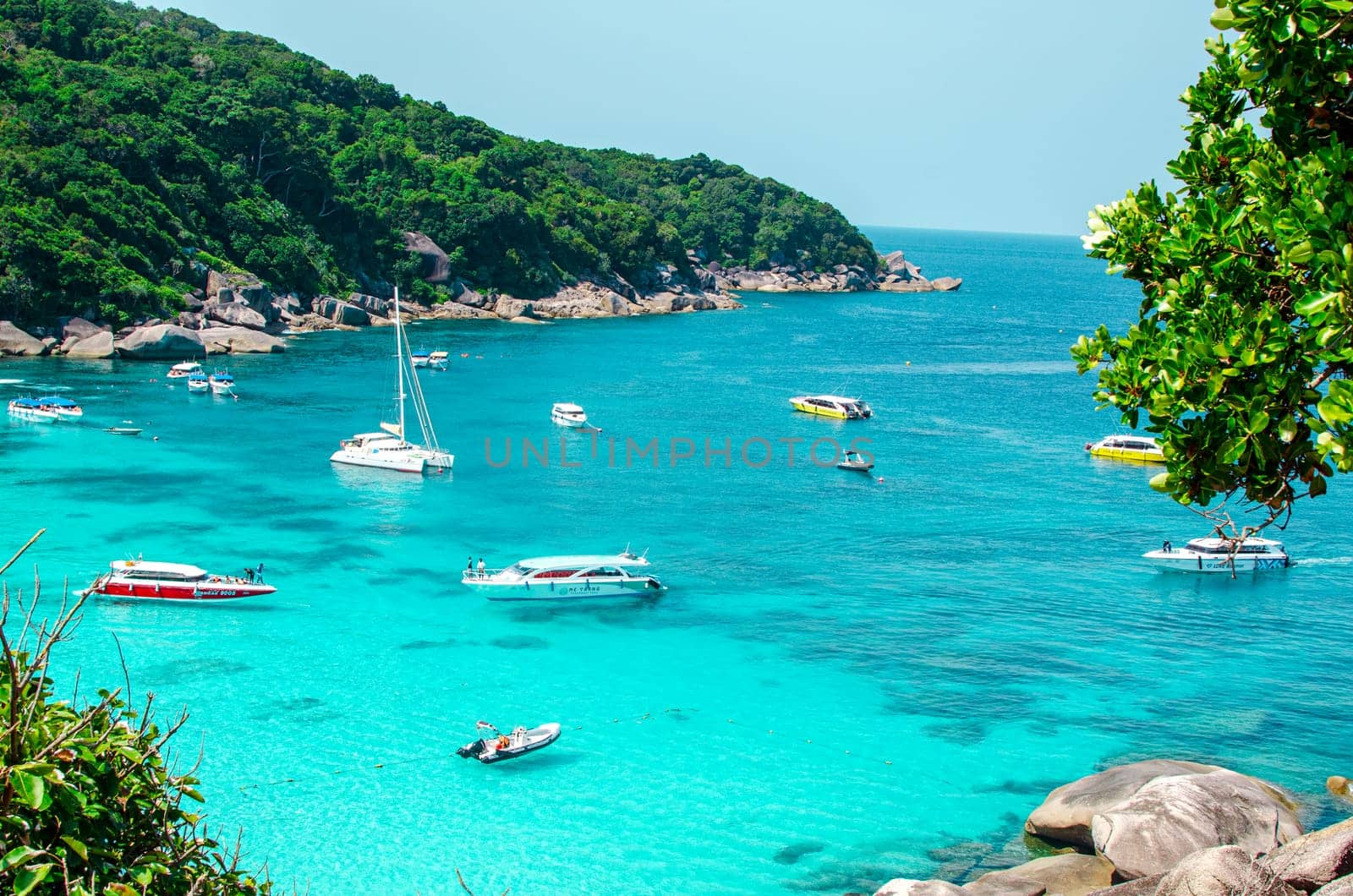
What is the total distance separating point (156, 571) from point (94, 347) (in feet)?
198

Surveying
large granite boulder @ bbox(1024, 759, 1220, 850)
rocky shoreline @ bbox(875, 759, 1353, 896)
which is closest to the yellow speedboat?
rocky shoreline @ bbox(875, 759, 1353, 896)

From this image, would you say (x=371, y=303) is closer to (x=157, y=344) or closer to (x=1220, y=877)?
(x=157, y=344)

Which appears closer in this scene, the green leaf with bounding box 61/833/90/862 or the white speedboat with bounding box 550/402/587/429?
the green leaf with bounding box 61/833/90/862

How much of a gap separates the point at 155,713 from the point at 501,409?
53973 millimetres

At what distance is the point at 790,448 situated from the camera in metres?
78.5

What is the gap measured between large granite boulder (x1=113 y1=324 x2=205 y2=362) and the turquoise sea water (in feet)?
34.9

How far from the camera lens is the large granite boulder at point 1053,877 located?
82.0ft

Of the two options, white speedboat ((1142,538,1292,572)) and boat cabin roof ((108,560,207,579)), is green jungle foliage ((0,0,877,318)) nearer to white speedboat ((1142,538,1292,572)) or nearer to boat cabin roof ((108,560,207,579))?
boat cabin roof ((108,560,207,579))

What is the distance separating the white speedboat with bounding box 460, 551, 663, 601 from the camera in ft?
156

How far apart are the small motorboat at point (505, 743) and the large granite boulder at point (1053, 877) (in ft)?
45.5

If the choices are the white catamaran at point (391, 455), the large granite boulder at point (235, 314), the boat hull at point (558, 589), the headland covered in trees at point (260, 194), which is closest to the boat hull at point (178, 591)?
the boat hull at point (558, 589)

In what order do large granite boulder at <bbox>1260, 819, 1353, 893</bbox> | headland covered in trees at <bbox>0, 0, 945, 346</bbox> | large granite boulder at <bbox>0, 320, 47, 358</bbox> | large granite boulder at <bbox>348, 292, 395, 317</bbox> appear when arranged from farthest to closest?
large granite boulder at <bbox>348, 292, 395, 317</bbox> < headland covered in trees at <bbox>0, 0, 945, 346</bbox> < large granite boulder at <bbox>0, 320, 47, 358</bbox> < large granite boulder at <bbox>1260, 819, 1353, 893</bbox>

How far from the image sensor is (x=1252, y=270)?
13.8 m

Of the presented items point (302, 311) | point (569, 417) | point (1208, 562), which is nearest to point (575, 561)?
point (1208, 562)
